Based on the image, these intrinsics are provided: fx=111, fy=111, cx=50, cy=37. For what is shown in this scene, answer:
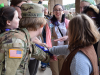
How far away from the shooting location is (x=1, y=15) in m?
1.50

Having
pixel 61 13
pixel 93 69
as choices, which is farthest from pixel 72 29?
pixel 61 13

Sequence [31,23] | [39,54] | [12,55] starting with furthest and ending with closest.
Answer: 1. [39,54]
2. [31,23]
3. [12,55]

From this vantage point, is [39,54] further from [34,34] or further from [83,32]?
[83,32]

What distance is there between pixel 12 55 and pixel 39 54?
1.98 ft

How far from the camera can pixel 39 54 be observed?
169 centimetres

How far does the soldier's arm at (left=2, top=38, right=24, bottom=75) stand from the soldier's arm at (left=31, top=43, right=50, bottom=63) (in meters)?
0.45

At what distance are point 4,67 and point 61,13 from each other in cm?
213

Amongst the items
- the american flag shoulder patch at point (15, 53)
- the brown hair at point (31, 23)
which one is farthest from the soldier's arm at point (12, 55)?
the brown hair at point (31, 23)

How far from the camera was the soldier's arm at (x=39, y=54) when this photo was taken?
1.62 m

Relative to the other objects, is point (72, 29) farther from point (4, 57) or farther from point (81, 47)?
point (4, 57)

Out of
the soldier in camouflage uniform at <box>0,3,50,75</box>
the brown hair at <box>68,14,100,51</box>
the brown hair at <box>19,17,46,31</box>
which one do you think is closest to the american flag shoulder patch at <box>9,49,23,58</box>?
the soldier in camouflage uniform at <box>0,3,50,75</box>

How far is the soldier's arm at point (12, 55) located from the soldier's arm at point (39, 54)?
446 millimetres

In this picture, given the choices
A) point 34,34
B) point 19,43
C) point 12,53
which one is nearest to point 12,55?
point 12,53

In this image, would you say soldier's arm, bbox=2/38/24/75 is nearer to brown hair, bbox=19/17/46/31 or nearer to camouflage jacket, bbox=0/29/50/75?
camouflage jacket, bbox=0/29/50/75
